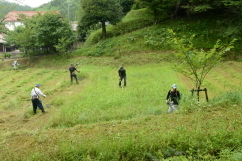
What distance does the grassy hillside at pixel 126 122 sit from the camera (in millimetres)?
4465

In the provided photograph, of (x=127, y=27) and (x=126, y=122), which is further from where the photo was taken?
(x=127, y=27)

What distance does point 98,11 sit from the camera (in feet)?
82.1

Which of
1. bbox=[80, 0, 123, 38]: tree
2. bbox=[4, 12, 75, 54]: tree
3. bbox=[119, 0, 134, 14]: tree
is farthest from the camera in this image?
bbox=[119, 0, 134, 14]: tree

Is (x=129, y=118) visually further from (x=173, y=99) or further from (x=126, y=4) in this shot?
(x=126, y=4)

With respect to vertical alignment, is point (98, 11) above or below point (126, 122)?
above

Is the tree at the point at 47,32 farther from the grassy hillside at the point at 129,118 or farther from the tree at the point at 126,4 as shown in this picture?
the tree at the point at 126,4

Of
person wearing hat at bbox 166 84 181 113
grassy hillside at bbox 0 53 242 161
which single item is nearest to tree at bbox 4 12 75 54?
grassy hillside at bbox 0 53 242 161

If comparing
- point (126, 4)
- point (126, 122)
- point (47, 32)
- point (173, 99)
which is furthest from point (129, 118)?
point (126, 4)

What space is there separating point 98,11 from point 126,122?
2142cm

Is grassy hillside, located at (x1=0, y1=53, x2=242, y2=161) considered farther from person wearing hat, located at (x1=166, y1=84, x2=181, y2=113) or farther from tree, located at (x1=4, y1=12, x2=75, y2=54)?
tree, located at (x1=4, y1=12, x2=75, y2=54)

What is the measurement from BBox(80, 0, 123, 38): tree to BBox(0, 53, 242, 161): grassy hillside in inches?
471

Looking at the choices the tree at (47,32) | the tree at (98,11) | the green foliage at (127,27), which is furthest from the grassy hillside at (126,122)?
the green foliage at (127,27)

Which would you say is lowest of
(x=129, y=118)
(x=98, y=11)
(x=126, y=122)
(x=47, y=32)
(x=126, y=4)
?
(x=129, y=118)

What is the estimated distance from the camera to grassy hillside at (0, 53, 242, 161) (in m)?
4.46
